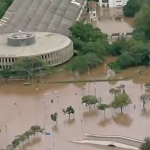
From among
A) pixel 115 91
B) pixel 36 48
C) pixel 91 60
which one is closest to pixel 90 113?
pixel 115 91

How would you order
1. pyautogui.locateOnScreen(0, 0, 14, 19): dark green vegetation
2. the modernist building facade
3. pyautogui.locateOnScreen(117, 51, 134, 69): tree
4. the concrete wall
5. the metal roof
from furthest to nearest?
1. the modernist building facade
2. pyautogui.locateOnScreen(0, 0, 14, 19): dark green vegetation
3. the metal roof
4. the concrete wall
5. pyautogui.locateOnScreen(117, 51, 134, 69): tree

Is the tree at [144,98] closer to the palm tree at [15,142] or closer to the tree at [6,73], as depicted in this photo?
the palm tree at [15,142]

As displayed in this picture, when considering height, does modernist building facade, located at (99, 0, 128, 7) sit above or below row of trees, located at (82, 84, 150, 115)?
above

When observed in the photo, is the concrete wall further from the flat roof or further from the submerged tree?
the submerged tree

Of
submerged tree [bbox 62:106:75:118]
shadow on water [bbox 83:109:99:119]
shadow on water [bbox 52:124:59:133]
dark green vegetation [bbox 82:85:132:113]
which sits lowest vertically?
shadow on water [bbox 52:124:59:133]

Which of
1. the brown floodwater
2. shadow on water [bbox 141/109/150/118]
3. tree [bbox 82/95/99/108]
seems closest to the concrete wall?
the brown floodwater

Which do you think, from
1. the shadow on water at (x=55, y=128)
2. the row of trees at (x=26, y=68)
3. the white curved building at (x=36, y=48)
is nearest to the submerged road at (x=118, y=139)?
the shadow on water at (x=55, y=128)

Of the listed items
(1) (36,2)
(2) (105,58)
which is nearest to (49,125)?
(2) (105,58)

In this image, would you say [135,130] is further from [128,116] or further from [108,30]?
[108,30]
